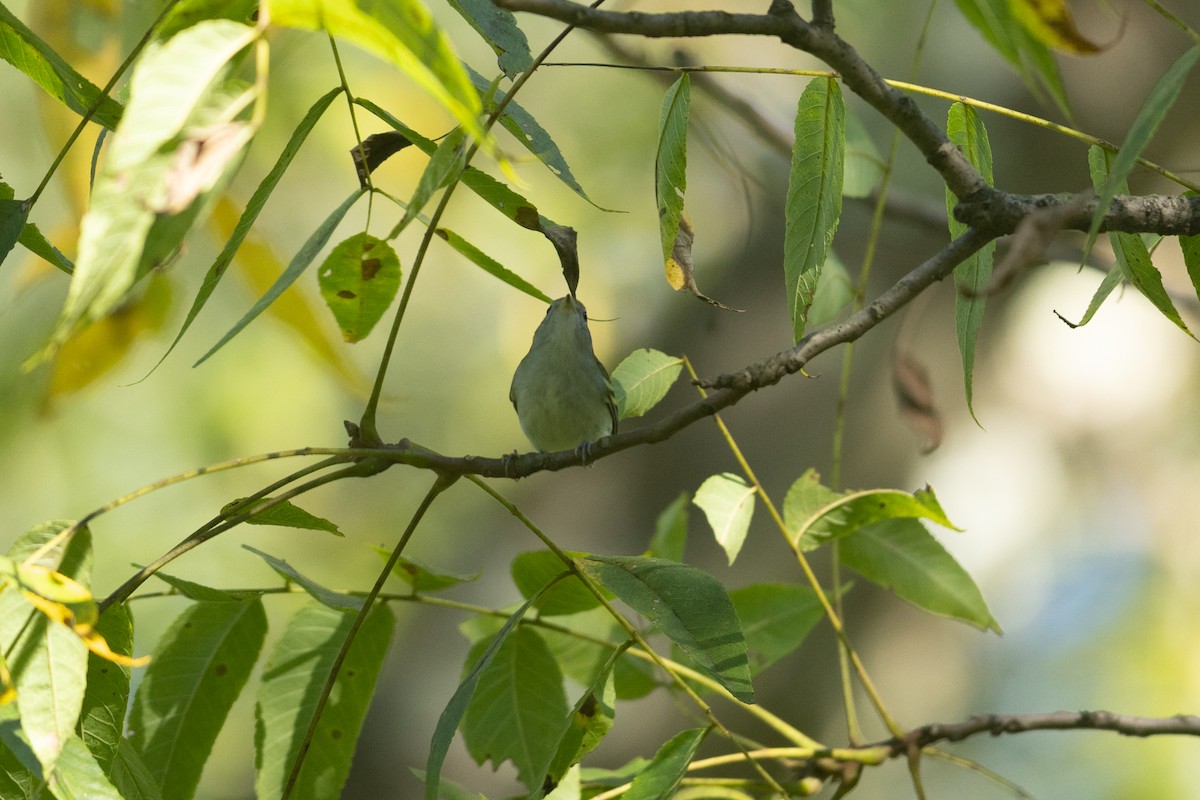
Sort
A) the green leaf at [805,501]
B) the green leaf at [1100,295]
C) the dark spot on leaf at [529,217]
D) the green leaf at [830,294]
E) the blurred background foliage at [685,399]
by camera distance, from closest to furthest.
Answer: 1. the green leaf at [1100,295]
2. the dark spot on leaf at [529,217]
3. the green leaf at [805,501]
4. the green leaf at [830,294]
5. the blurred background foliage at [685,399]

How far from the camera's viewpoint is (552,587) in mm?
1688

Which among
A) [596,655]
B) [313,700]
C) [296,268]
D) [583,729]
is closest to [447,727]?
[583,729]

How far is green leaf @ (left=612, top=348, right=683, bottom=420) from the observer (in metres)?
1.76

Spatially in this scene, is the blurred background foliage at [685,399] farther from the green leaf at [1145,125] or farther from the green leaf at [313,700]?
the green leaf at [313,700]

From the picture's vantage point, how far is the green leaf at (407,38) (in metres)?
0.83

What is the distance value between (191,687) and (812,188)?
1222 millimetres

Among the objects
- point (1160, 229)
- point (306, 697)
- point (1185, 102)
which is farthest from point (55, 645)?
point (1185, 102)

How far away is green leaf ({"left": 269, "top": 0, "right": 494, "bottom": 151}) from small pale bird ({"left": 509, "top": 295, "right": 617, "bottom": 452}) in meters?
2.77

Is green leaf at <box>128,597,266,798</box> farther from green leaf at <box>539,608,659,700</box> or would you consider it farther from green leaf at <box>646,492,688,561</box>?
green leaf at <box>646,492,688,561</box>

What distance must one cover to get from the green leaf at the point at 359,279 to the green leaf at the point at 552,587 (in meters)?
0.47

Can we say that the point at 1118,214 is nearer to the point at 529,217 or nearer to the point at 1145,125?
the point at 1145,125

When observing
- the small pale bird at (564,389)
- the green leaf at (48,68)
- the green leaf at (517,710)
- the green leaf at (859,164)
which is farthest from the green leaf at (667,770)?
the small pale bird at (564,389)

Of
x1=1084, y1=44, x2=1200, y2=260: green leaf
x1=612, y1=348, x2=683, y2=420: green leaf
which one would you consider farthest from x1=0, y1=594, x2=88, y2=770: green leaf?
x1=1084, y1=44, x2=1200, y2=260: green leaf

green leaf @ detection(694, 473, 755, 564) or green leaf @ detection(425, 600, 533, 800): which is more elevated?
green leaf @ detection(694, 473, 755, 564)
